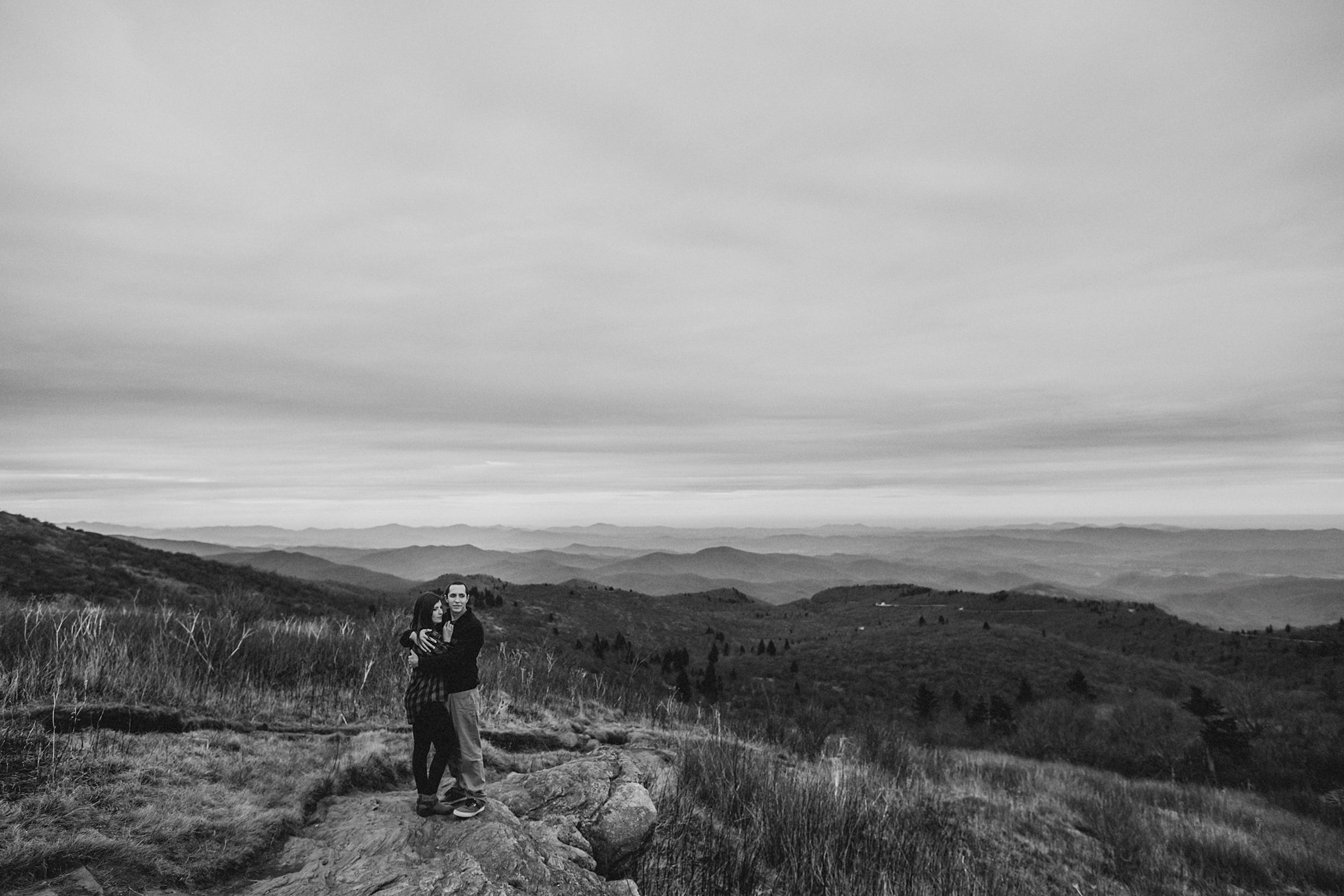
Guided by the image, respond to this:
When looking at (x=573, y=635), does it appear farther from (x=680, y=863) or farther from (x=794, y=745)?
(x=680, y=863)

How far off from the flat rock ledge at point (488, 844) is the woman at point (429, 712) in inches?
11.8

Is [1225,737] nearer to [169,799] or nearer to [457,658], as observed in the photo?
[457,658]

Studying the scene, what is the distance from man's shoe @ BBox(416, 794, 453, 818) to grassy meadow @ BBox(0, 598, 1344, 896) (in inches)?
50.9

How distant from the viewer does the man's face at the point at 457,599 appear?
6.23m

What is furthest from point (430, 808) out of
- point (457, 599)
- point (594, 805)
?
point (457, 599)

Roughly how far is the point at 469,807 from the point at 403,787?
230cm

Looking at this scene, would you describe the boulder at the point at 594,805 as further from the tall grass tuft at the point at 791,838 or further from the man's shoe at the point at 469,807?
the man's shoe at the point at 469,807

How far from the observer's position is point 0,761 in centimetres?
537

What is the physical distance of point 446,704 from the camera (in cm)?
625

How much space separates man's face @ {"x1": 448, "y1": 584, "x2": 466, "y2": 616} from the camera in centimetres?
623

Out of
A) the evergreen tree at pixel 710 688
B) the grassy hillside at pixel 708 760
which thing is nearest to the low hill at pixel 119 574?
the grassy hillside at pixel 708 760

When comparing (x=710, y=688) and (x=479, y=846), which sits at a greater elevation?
(x=479, y=846)

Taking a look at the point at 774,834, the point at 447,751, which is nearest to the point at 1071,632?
the point at 774,834

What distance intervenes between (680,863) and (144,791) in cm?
566
